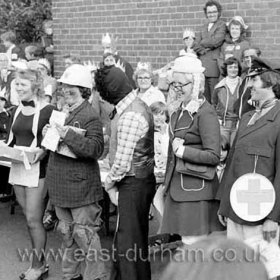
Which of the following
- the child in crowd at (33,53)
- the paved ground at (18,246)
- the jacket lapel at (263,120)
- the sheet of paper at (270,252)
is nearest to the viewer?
the sheet of paper at (270,252)

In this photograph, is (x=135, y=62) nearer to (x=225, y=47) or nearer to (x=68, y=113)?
(x=225, y=47)


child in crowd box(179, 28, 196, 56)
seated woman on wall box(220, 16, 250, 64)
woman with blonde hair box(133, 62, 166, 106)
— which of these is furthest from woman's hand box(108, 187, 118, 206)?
child in crowd box(179, 28, 196, 56)

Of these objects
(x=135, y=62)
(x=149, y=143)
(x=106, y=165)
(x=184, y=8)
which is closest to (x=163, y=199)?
(x=149, y=143)

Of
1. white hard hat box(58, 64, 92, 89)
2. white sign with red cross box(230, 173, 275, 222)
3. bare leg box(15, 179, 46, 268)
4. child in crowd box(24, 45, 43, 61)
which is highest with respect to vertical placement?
child in crowd box(24, 45, 43, 61)

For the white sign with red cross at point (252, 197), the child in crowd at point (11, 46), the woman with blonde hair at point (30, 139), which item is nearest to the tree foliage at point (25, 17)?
the child in crowd at point (11, 46)

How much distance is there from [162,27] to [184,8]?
57 cm

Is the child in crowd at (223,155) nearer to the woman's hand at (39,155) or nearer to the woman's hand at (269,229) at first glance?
the woman's hand at (269,229)

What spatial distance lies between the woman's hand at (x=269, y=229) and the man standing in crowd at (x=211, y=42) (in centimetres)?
519

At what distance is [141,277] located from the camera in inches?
199

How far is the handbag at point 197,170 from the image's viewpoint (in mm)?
4453

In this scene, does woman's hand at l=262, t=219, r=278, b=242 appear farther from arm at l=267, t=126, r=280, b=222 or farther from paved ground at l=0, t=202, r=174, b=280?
paved ground at l=0, t=202, r=174, b=280

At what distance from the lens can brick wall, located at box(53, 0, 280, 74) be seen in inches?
354

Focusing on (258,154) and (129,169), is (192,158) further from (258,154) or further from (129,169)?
(129,169)

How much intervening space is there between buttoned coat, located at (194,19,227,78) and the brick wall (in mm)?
288
